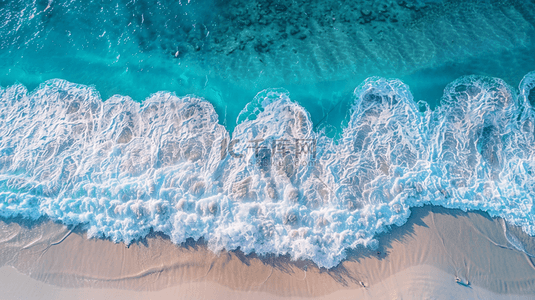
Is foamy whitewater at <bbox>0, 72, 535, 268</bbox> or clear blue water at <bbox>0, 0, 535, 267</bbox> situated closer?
foamy whitewater at <bbox>0, 72, 535, 268</bbox>

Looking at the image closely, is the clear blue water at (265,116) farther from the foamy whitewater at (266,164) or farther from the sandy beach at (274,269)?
the sandy beach at (274,269)

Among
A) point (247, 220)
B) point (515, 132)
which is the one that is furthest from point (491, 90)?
point (247, 220)

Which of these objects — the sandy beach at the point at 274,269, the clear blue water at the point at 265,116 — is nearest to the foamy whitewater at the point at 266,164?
the clear blue water at the point at 265,116

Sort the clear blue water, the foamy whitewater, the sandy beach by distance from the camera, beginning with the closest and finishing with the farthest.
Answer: the sandy beach → the foamy whitewater → the clear blue water

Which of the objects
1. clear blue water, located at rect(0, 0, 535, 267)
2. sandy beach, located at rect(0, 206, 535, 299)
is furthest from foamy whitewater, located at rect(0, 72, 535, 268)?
sandy beach, located at rect(0, 206, 535, 299)

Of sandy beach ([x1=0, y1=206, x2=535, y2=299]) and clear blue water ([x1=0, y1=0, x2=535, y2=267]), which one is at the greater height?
clear blue water ([x1=0, y1=0, x2=535, y2=267])

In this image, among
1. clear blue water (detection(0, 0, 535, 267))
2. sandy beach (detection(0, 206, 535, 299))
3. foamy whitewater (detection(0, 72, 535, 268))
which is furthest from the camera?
clear blue water (detection(0, 0, 535, 267))

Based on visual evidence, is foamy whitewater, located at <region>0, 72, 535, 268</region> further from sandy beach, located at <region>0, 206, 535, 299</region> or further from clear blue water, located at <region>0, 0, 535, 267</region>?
sandy beach, located at <region>0, 206, 535, 299</region>
